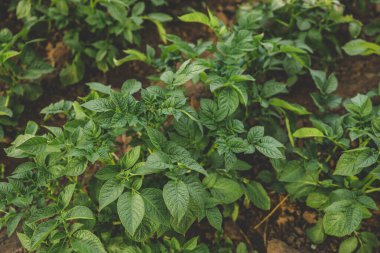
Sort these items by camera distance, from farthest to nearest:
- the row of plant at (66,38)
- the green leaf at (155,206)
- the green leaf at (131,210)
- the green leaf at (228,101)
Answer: the row of plant at (66,38) → the green leaf at (228,101) → the green leaf at (155,206) → the green leaf at (131,210)

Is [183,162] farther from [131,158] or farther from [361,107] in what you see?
[361,107]

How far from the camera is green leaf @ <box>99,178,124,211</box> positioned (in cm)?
159

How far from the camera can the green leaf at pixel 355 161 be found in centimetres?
177

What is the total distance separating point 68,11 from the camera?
263cm

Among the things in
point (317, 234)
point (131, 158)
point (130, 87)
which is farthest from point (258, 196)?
point (130, 87)

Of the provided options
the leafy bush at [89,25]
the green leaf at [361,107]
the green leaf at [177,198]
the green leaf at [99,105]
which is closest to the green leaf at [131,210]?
the green leaf at [177,198]

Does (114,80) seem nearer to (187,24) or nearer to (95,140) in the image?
(187,24)

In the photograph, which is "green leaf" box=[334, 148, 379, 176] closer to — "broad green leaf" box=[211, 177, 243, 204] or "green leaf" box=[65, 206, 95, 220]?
"broad green leaf" box=[211, 177, 243, 204]

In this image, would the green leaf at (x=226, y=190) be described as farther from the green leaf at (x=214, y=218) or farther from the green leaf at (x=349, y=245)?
the green leaf at (x=349, y=245)

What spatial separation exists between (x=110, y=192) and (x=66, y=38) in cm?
144

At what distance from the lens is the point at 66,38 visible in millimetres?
2633

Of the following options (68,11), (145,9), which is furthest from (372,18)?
(68,11)

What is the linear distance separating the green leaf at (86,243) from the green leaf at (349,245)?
1217 millimetres

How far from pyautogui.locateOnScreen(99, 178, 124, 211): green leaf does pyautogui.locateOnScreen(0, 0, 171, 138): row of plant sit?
3.48ft
